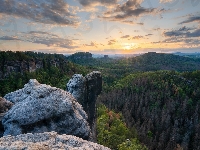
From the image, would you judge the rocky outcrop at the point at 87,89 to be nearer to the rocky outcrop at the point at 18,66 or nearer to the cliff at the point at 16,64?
the cliff at the point at 16,64

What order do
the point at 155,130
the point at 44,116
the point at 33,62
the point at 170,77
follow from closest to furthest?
the point at 44,116
the point at 155,130
the point at 33,62
the point at 170,77

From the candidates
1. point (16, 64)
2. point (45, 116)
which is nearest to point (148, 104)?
point (16, 64)

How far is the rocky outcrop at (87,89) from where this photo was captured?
32.1 meters

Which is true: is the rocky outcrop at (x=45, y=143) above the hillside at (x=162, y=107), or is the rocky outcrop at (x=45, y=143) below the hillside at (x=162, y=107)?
above

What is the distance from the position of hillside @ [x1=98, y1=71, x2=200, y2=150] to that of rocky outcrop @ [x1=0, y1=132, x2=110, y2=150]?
267 feet

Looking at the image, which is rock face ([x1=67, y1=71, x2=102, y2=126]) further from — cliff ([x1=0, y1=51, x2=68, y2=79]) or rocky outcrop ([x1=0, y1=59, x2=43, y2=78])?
rocky outcrop ([x1=0, y1=59, x2=43, y2=78])

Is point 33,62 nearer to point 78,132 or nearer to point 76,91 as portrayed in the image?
point 76,91

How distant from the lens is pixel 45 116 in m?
12.8

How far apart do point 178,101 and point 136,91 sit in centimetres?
3418

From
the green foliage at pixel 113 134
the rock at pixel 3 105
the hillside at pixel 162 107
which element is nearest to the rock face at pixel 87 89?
the rock at pixel 3 105

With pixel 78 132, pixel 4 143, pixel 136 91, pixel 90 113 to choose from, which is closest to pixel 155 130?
pixel 136 91

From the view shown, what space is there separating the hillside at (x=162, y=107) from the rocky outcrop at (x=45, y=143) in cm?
8131

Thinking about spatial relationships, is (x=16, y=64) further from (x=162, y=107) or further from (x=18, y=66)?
(x=162, y=107)

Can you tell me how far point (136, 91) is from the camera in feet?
532
